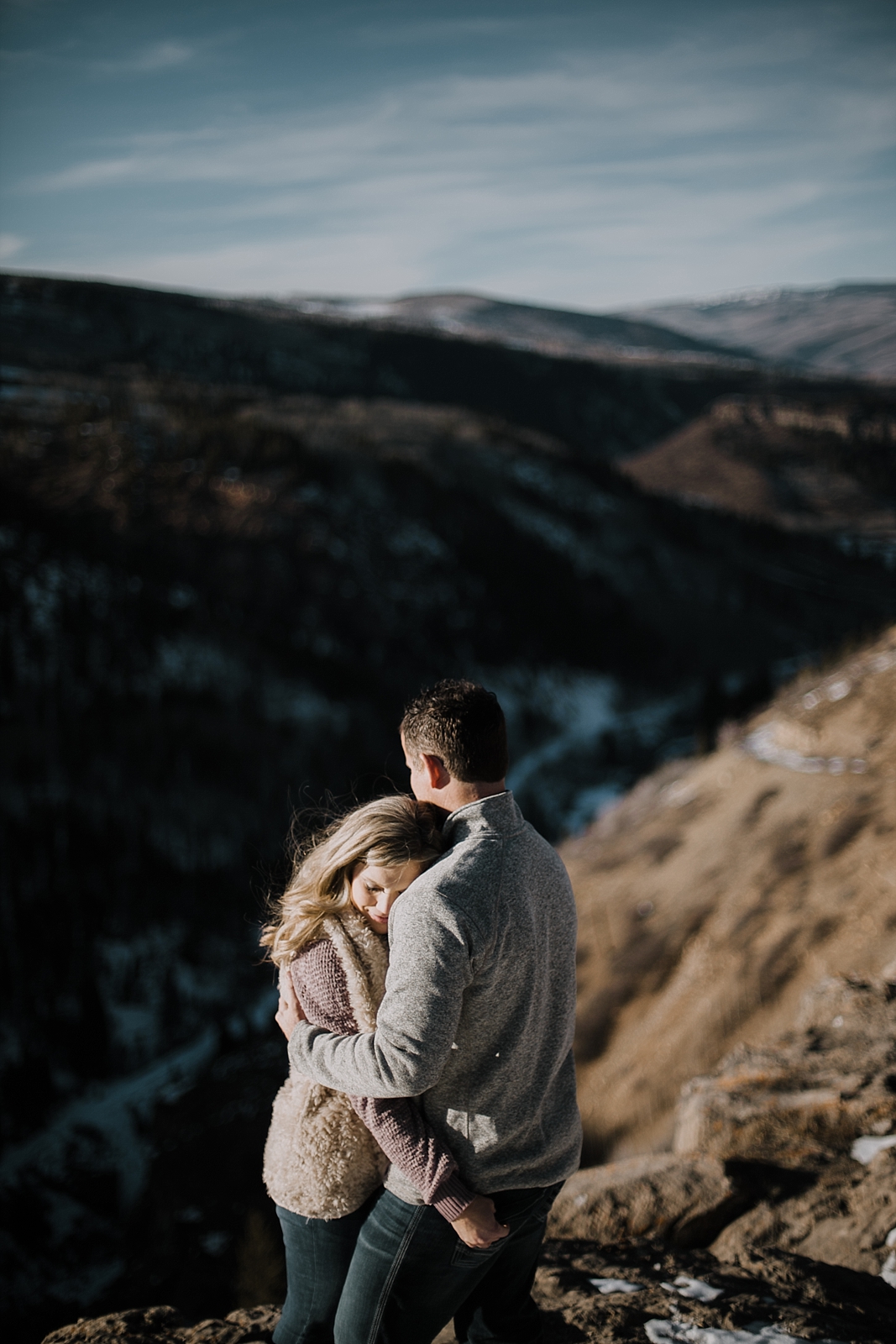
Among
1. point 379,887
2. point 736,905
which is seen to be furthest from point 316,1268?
point 736,905

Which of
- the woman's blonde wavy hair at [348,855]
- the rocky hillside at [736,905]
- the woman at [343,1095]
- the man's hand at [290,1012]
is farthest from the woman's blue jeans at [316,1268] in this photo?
Result: the rocky hillside at [736,905]

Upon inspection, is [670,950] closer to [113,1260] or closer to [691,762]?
[113,1260]

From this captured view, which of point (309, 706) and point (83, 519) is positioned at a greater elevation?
point (83, 519)

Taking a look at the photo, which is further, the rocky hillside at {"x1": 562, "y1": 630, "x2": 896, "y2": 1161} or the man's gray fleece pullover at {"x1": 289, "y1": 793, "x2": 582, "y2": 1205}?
the rocky hillside at {"x1": 562, "y1": 630, "x2": 896, "y2": 1161}

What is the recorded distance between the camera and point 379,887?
84.1 inches

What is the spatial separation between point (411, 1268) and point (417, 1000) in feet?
2.54

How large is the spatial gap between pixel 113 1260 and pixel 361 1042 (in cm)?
1644

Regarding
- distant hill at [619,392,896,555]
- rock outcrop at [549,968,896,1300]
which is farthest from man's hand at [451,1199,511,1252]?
distant hill at [619,392,896,555]

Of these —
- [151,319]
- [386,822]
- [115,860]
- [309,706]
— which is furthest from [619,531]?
[151,319]

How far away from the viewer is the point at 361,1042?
6.64 ft

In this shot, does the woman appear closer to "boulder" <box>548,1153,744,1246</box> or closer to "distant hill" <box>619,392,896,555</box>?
"boulder" <box>548,1153,744,1246</box>

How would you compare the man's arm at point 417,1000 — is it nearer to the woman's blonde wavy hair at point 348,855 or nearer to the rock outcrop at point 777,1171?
the woman's blonde wavy hair at point 348,855

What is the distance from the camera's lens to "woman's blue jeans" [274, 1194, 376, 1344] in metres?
2.25

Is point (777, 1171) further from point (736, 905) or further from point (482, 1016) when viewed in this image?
point (736, 905)
